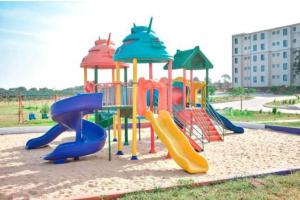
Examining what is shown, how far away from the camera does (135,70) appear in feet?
28.7

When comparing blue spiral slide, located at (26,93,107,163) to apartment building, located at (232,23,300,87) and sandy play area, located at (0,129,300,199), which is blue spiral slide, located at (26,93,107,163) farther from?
apartment building, located at (232,23,300,87)

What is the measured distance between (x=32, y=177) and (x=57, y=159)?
1.62 m

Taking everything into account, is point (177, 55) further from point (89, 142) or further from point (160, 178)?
point (160, 178)

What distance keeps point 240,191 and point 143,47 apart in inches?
186

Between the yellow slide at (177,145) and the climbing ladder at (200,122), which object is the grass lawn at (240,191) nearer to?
the yellow slide at (177,145)

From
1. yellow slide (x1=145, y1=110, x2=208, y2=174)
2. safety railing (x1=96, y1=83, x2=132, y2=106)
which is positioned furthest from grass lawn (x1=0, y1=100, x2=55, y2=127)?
yellow slide (x1=145, y1=110, x2=208, y2=174)

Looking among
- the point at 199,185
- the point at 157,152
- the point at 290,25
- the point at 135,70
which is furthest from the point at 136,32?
the point at 290,25

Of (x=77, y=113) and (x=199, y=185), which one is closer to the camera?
(x=199, y=185)

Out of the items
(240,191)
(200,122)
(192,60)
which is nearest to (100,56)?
(192,60)

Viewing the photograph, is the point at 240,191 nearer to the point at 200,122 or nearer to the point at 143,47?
the point at 143,47

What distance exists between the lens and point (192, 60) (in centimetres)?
1321

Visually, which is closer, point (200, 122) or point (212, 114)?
point (200, 122)

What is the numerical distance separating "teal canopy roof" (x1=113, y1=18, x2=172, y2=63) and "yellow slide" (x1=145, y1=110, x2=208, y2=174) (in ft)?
4.96

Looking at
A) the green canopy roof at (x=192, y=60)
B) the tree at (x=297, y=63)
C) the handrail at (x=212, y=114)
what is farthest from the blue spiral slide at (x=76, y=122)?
Result: the tree at (x=297, y=63)
